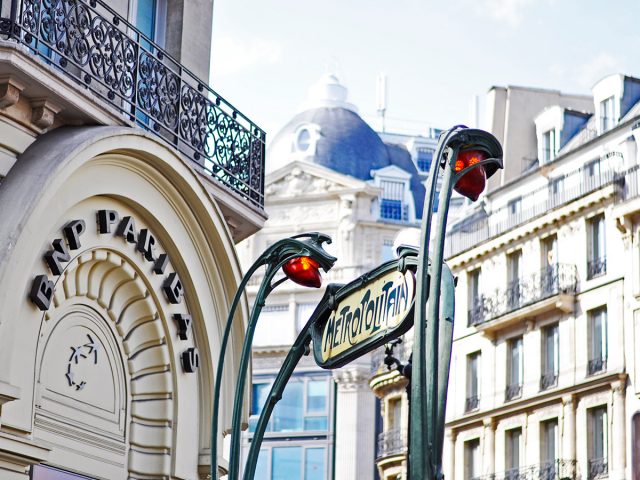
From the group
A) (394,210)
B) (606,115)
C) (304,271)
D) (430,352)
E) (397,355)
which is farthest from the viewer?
(394,210)

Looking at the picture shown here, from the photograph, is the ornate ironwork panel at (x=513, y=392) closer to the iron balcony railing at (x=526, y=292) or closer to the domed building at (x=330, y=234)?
the iron balcony railing at (x=526, y=292)

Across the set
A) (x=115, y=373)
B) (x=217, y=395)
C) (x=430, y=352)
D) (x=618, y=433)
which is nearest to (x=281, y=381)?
(x=217, y=395)

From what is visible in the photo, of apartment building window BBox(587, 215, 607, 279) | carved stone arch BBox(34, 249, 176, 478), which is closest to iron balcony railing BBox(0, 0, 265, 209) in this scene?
carved stone arch BBox(34, 249, 176, 478)

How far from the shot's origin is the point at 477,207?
169ft


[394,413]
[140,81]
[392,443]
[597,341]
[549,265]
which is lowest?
[140,81]

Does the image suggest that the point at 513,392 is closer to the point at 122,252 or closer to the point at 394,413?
the point at 394,413

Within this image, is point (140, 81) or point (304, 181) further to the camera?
point (304, 181)

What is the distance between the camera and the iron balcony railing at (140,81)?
12852 millimetres

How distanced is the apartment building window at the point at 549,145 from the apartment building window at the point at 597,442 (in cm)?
928

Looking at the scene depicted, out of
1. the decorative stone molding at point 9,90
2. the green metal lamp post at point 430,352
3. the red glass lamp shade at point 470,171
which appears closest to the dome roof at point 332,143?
the decorative stone molding at point 9,90

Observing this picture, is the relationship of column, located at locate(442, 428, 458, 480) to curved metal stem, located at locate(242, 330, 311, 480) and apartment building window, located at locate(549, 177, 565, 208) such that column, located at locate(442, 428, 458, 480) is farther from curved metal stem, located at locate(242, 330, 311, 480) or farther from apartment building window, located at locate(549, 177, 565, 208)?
curved metal stem, located at locate(242, 330, 311, 480)

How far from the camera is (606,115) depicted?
46500 millimetres

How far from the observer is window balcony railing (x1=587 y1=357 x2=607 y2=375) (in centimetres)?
4197

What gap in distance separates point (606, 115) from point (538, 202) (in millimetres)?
3208
